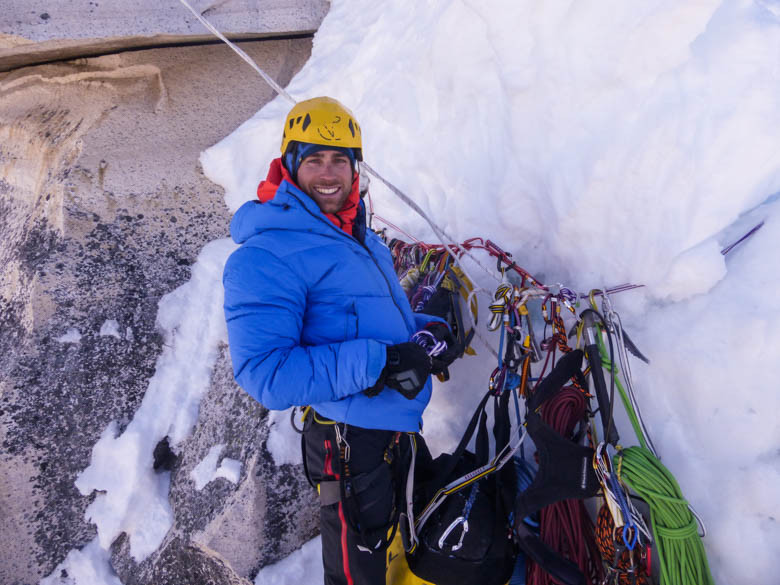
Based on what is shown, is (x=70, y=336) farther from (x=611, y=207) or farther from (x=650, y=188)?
(x=650, y=188)

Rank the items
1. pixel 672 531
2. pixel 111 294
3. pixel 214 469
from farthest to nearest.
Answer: pixel 111 294
pixel 214 469
pixel 672 531

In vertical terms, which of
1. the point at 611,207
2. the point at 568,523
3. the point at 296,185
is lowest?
the point at 568,523

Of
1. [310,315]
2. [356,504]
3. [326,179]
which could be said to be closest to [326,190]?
[326,179]

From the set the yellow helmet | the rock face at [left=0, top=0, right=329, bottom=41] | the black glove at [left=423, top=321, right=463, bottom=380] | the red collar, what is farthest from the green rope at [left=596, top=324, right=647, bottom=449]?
the rock face at [left=0, top=0, right=329, bottom=41]

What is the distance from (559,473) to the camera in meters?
1.54

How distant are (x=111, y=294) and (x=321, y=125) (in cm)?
219

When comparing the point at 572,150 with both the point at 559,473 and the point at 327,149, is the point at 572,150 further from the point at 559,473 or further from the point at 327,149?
the point at 559,473

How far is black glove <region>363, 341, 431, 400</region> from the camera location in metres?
1.62

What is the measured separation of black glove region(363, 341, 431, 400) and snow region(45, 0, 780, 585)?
2.52 feet

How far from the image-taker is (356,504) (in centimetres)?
177

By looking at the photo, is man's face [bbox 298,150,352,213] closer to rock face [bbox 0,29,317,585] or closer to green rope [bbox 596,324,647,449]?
green rope [bbox 596,324,647,449]

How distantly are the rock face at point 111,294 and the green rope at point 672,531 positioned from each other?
5.83ft

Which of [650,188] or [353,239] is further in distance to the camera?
[650,188]

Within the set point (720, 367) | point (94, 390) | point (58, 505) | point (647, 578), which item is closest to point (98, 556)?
point (58, 505)
